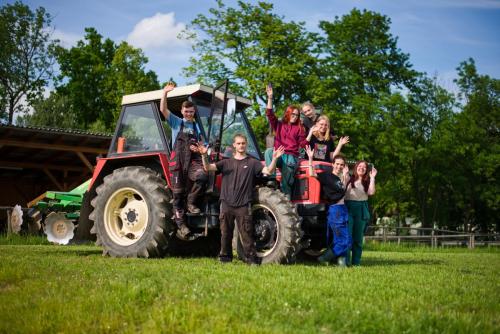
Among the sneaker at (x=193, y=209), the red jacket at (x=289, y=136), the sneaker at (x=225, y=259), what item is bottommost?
the sneaker at (x=225, y=259)

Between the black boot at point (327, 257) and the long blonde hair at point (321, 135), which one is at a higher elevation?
the long blonde hair at point (321, 135)

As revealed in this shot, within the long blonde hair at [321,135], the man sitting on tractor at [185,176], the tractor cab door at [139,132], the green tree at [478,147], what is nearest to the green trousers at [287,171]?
the long blonde hair at [321,135]

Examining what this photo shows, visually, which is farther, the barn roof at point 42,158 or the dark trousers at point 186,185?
the barn roof at point 42,158

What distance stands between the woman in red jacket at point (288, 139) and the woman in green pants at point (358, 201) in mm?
1026

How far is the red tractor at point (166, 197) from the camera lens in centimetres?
797

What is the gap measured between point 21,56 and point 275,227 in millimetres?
39805

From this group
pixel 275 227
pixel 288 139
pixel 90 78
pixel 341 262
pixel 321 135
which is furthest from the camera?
pixel 90 78

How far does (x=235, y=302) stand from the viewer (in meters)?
4.78

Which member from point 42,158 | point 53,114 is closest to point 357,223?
point 42,158

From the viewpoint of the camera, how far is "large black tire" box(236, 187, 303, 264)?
7.66 m

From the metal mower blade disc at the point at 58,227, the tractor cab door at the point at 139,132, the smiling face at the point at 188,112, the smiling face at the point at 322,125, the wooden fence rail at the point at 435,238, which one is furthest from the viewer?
the wooden fence rail at the point at 435,238

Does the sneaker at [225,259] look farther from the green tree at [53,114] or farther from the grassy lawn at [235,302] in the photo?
the green tree at [53,114]

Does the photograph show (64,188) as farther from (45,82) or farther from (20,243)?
(45,82)

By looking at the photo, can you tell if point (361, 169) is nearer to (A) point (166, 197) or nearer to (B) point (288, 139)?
(B) point (288, 139)
